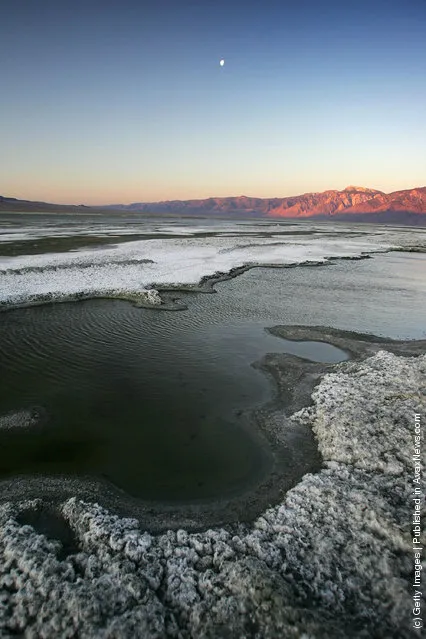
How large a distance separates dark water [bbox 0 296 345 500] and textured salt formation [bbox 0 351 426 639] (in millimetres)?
1698

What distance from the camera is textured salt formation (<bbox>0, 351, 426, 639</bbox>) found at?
5.37 metres

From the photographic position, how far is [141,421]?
455 inches

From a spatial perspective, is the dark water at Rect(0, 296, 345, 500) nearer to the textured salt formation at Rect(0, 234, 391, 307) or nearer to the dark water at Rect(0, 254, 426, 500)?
the dark water at Rect(0, 254, 426, 500)

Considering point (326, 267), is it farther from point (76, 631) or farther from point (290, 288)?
point (76, 631)

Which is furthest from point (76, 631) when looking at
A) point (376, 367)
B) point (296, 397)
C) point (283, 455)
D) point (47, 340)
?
point (47, 340)

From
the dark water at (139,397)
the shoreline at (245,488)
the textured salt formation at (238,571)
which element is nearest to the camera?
the textured salt formation at (238,571)

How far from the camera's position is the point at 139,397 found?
42.3ft

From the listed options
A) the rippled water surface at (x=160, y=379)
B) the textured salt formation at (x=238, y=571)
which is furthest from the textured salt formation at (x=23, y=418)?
the textured salt formation at (x=238, y=571)

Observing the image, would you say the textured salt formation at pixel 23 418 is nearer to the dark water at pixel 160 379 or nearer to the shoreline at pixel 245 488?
the dark water at pixel 160 379

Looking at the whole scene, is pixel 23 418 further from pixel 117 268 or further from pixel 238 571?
pixel 117 268

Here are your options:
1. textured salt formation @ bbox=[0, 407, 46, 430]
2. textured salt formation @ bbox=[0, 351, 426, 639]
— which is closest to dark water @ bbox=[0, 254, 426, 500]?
textured salt formation @ bbox=[0, 407, 46, 430]

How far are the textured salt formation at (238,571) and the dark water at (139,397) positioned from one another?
1.70 m

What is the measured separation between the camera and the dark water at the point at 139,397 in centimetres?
940

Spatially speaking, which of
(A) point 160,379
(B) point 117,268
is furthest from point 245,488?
(B) point 117,268
